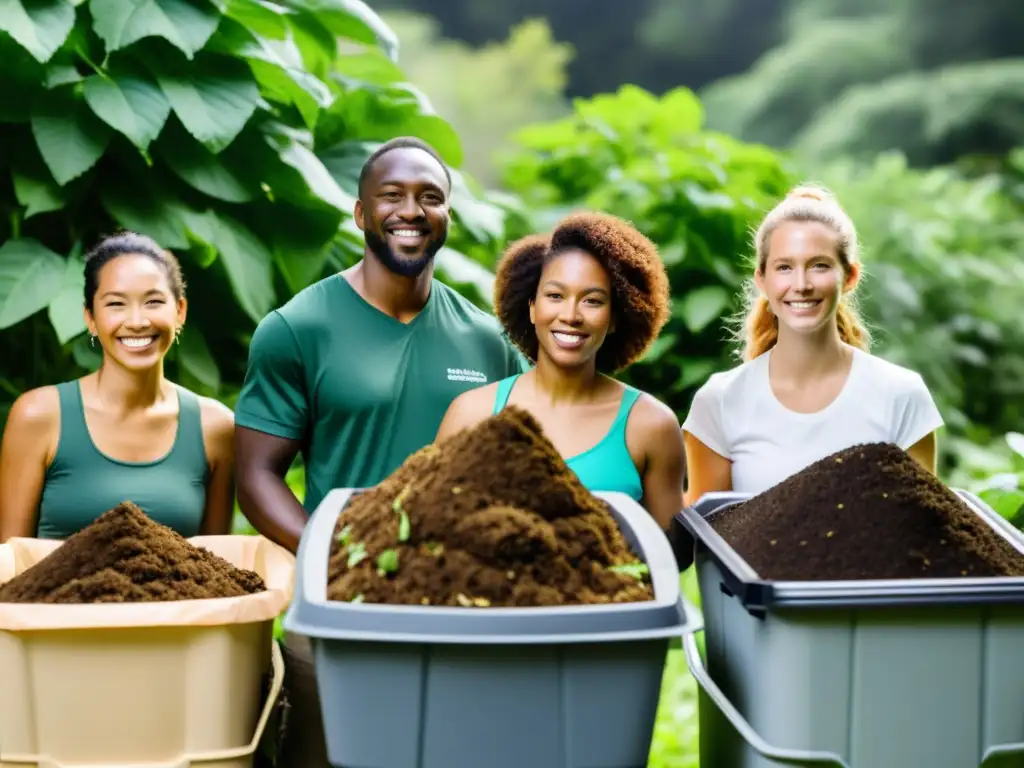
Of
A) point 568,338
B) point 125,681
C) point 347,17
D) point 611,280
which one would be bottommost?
point 125,681

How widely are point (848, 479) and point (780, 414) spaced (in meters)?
0.49

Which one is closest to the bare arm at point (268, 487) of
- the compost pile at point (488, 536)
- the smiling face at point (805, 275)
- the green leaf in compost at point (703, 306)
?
the compost pile at point (488, 536)

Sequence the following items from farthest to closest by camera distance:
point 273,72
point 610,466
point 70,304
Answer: point 273,72, point 70,304, point 610,466

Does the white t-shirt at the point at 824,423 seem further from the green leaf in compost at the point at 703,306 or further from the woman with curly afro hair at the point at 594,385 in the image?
the green leaf in compost at the point at 703,306

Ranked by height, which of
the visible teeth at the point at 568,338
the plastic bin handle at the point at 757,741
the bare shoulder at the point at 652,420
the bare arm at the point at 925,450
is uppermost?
the visible teeth at the point at 568,338

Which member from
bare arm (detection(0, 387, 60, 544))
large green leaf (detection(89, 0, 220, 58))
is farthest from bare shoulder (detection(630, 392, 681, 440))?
large green leaf (detection(89, 0, 220, 58))

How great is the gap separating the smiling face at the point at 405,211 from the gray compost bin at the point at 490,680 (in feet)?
3.04

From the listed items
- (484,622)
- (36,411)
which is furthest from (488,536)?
(36,411)

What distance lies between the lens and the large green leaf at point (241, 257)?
3.29 m

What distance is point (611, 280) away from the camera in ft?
8.20

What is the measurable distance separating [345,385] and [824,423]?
3.30 feet

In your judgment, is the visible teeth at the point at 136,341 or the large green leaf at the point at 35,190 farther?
the large green leaf at the point at 35,190

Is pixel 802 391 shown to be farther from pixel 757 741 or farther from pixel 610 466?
pixel 757 741

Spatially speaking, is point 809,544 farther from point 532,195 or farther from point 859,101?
point 859,101
